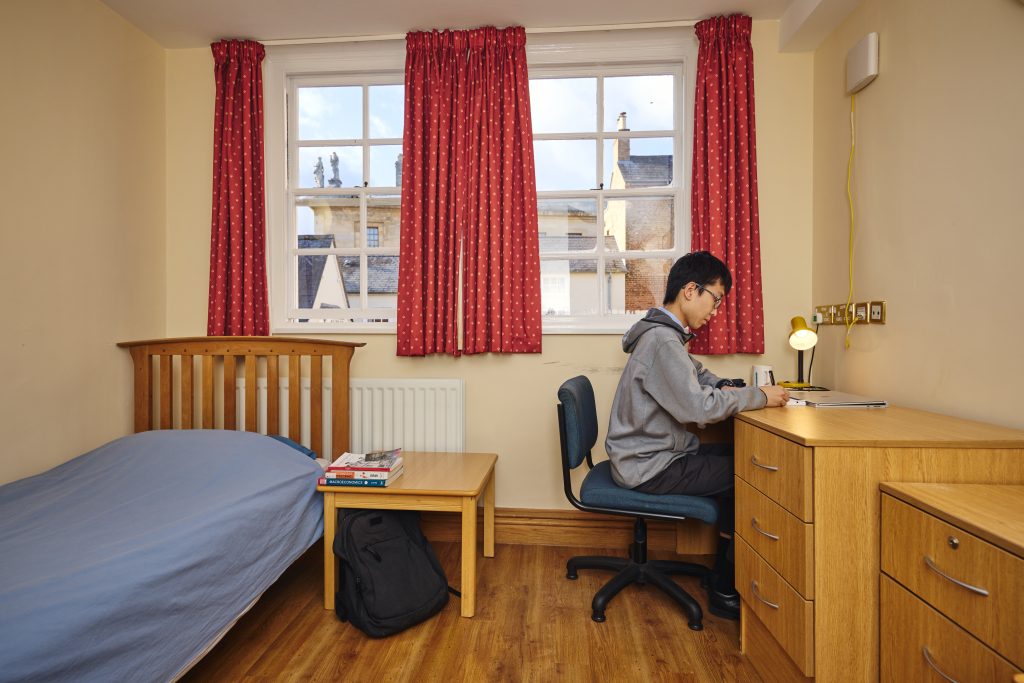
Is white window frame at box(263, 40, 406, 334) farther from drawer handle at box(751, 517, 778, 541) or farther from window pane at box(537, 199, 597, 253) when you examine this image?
drawer handle at box(751, 517, 778, 541)

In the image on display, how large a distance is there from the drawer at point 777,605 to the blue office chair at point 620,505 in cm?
19

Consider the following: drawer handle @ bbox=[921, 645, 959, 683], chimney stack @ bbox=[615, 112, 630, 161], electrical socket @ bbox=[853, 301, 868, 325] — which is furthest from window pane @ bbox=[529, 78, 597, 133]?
drawer handle @ bbox=[921, 645, 959, 683]

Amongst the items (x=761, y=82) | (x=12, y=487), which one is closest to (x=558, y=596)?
(x=12, y=487)

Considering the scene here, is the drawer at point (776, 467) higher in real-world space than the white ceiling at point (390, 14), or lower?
lower

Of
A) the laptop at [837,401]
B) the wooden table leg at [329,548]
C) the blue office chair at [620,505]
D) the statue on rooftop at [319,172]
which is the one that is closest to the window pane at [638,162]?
Answer: the blue office chair at [620,505]

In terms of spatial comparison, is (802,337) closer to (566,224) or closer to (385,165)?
(566,224)

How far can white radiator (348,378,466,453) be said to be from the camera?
2535 mm

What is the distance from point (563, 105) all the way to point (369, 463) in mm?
2008

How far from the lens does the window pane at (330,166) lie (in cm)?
278

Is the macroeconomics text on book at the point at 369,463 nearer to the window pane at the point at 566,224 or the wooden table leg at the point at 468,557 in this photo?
the wooden table leg at the point at 468,557

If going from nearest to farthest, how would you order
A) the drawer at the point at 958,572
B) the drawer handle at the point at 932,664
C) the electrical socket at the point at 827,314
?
the drawer at the point at 958,572 → the drawer handle at the point at 932,664 → the electrical socket at the point at 827,314

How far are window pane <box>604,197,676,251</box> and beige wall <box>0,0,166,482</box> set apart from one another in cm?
236

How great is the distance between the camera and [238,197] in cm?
262

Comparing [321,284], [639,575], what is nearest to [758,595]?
[639,575]
